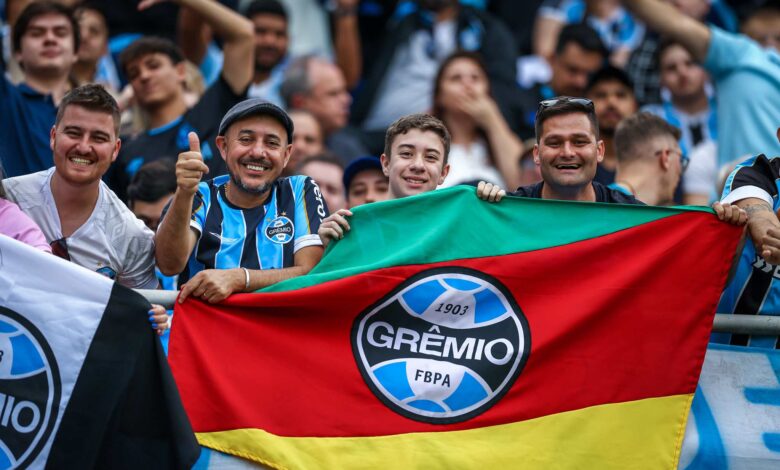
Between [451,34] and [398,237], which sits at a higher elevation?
[451,34]

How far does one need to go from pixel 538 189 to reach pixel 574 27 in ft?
13.9

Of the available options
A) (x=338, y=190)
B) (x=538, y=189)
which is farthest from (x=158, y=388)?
(x=338, y=190)

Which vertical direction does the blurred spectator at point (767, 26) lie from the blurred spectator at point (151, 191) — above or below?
above

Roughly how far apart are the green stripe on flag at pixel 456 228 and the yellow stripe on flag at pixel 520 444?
697 mm

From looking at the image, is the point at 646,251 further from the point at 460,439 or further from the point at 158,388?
the point at 158,388

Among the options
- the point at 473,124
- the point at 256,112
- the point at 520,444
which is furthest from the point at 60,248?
the point at 473,124

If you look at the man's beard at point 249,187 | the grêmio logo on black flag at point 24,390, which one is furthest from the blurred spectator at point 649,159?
the grêmio logo on black flag at point 24,390

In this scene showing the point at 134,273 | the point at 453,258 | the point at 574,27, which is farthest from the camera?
the point at 574,27

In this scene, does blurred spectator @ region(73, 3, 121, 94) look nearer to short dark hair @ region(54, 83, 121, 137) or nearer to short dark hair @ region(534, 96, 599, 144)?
short dark hair @ region(54, 83, 121, 137)

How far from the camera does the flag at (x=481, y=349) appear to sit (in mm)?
5086

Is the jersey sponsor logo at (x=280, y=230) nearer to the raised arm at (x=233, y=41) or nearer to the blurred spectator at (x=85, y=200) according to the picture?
the blurred spectator at (x=85, y=200)

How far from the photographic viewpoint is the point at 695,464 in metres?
5.12

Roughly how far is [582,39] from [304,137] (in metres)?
2.51

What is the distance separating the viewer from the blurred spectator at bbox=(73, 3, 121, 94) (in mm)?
8914
